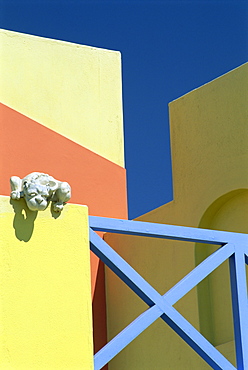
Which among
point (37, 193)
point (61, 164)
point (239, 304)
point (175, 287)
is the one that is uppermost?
point (61, 164)

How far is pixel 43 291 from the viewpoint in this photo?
5.36 metres

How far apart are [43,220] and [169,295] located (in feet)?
3.39

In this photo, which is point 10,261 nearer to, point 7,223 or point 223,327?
point 7,223

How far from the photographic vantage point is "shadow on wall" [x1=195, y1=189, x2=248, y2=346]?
29.4 ft

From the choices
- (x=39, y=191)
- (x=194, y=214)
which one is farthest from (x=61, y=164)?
(x=39, y=191)

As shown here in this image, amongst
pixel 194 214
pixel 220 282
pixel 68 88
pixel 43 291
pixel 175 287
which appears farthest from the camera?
pixel 68 88

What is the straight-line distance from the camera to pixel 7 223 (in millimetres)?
5348

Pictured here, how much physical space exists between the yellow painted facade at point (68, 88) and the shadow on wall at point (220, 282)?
1401 mm

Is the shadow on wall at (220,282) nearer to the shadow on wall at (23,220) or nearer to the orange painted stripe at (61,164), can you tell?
the orange painted stripe at (61,164)

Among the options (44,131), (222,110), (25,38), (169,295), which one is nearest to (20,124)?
(44,131)

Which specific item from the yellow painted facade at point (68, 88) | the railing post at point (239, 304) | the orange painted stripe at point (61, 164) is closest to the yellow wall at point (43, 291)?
the railing post at point (239, 304)

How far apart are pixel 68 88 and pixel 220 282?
9.03 feet

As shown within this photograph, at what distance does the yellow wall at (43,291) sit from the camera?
520 cm

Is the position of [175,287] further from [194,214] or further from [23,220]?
[194,214]
